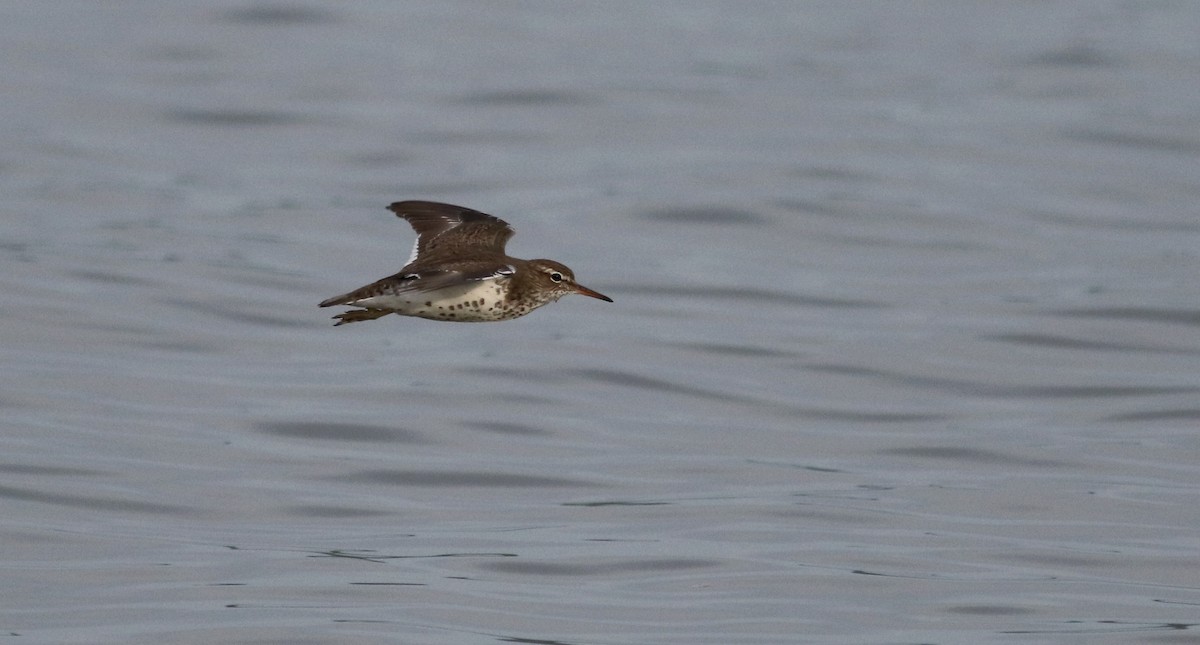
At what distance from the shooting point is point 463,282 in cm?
1112

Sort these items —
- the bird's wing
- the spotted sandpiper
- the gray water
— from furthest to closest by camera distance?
the gray water < the bird's wing < the spotted sandpiper

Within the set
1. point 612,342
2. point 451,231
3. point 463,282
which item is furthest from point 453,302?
point 612,342

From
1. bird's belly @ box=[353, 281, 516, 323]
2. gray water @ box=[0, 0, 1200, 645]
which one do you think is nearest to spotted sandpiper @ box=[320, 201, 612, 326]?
bird's belly @ box=[353, 281, 516, 323]

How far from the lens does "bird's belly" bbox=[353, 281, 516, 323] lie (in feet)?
37.0

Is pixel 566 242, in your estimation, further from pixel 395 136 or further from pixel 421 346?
pixel 395 136

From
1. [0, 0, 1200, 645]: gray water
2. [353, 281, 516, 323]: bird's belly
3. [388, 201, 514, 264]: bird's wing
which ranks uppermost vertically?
[388, 201, 514, 264]: bird's wing

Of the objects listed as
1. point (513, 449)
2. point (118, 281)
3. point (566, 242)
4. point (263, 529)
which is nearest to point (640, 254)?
point (566, 242)

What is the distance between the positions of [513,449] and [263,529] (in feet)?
12.2

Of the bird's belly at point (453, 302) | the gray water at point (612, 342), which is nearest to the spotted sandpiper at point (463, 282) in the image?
the bird's belly at point (453, 302)

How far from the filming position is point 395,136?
128 ft

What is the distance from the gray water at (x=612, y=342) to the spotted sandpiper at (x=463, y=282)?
293 centimetres

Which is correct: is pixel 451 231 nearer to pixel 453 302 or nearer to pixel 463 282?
pixel 453 302

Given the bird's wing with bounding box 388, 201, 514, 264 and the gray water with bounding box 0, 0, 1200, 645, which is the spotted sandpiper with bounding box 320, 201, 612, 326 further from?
the gray water with bounding box 0, 0, 1200, 645

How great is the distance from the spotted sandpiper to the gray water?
2.93 meters
